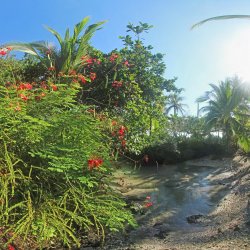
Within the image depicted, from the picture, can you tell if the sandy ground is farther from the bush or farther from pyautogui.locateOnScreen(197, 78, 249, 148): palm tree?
pyautogui.locateOnScreen(197, 78, 249, 148): palm tree

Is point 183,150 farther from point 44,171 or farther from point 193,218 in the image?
point 44,171

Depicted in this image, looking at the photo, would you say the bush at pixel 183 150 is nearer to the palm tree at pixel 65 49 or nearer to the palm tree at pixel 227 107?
the palm tree at pixel 227 107

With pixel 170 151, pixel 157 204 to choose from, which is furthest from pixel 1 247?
pixel 170 151

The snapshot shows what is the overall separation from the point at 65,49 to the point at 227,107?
750 inches

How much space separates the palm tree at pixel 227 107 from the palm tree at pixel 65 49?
16753 millimetres

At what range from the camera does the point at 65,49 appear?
10.8 meters

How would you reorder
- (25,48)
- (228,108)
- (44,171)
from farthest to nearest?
(228,108) → (25,48) → (44,171)

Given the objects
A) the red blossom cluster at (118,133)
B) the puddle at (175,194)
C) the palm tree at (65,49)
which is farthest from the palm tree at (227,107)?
the red blossom cluster at (118,133)

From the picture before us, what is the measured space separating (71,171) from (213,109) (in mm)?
24959

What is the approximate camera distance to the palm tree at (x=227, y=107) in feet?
88.0

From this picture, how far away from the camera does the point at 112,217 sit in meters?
5.28

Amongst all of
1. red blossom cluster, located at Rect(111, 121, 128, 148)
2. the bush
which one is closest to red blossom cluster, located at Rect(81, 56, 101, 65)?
red blossom cluster, located at Rect(111, 121, 128, 148)

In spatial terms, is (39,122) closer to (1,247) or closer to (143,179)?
(1,247)

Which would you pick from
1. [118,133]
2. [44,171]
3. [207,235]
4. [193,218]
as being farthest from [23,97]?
[193,218]
